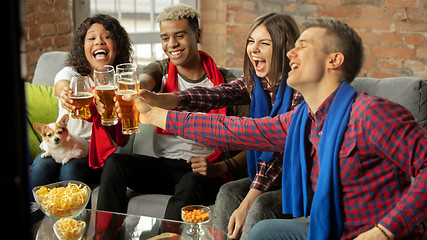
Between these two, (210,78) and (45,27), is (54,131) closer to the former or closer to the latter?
(210,78)

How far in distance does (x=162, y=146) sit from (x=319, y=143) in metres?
1.10

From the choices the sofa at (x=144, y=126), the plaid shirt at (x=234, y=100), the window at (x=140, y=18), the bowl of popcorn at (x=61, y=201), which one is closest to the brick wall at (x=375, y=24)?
the window at (x=140, y=18)

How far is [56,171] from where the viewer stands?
90.5 inches

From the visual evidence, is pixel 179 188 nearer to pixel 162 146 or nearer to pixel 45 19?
pixel 162 146

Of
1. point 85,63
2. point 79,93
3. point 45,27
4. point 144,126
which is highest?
point 45,27

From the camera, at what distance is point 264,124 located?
1583mm

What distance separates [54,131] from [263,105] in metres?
1.02

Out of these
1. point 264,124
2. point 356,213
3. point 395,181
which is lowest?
point 356,213

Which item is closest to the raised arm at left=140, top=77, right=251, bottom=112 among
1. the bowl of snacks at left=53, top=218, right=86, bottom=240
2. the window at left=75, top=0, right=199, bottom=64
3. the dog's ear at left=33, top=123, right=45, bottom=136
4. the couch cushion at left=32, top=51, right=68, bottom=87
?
the bowl of snacks at left=53, top=218, right=86, bottom=240

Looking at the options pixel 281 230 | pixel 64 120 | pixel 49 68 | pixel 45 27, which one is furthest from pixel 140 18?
pixel 281 230

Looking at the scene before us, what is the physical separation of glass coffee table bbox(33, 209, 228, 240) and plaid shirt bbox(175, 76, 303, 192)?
0.31m

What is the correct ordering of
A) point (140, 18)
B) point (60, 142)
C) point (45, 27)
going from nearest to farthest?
point (60, 142) < point (45, 27) < point (140, 18)

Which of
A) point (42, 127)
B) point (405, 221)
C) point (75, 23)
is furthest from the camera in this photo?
point (75, 23)

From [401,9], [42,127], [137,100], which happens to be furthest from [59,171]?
[401,9]
